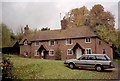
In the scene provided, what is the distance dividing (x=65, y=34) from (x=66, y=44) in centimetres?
264

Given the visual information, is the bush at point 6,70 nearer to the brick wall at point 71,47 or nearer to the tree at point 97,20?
the brick wall at point 71,47

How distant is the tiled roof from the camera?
26.5 metres

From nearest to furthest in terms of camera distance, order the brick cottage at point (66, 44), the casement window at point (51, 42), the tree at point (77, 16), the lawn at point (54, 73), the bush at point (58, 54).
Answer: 1. the lawn at point (54, 73)
2. the brick cottage at point (66, 44)
3. the bush at point (58, 54)
4. the casement window at point (51, 42)
5. the tree at point (77, 16)

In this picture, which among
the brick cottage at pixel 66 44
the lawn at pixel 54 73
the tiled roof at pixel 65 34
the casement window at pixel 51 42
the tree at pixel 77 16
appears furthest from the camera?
the tree at pixel 77 16

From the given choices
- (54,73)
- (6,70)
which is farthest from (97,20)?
(6,70)

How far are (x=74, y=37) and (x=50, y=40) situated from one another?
627 centimetres

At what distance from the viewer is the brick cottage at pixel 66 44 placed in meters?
25.7

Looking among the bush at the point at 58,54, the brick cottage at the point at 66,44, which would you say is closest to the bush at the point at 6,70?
the brick cottage at the point at 66,44

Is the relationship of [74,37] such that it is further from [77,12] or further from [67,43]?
[77,12]

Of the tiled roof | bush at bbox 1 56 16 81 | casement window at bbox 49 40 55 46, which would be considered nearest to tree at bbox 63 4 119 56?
the tiled roof

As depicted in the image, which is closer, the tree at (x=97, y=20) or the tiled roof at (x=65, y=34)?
the tiled roof at (x=65, y=34)

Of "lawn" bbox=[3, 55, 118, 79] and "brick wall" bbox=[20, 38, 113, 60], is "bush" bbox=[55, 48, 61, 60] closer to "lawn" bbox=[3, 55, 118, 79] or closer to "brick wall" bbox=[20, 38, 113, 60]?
"brick wall" bbox=[20, 38, 113, 60]

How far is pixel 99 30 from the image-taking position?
33.1 metres

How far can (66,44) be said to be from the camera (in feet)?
90.9
